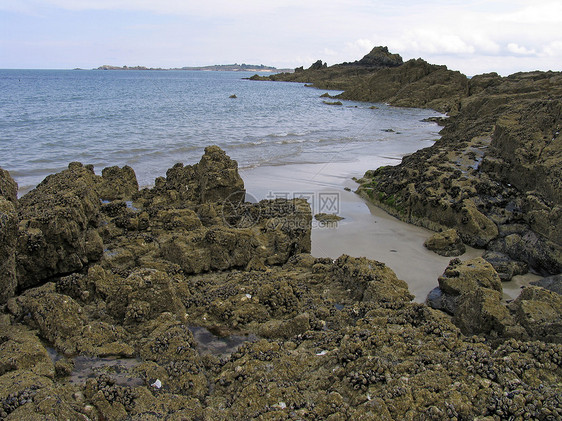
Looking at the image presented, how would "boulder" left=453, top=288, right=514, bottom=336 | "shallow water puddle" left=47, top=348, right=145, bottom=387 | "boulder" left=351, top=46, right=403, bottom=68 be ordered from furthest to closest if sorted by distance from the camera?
Answer: "boulder" left=351, top=46, right=403, bottom=68 → "boulder" left=453, top=288, right=514, bottom=336 → "shallow water puddle" left=47, top=348, right=145, bottom=387

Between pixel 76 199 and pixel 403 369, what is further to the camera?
pixel 76 199

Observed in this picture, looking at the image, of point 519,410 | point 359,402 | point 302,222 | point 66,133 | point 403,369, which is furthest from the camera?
point 66,133

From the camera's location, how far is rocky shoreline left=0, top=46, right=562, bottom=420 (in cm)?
412

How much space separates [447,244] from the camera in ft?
33.4

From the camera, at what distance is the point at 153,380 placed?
461cm

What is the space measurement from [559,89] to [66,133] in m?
35.3

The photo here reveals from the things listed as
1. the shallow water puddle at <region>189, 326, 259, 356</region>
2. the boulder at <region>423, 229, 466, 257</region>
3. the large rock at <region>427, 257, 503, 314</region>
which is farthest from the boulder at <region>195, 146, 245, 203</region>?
the large rock at <region>427, 257, 503, 314</region>

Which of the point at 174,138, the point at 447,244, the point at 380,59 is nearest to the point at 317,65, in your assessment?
the point at 380,59

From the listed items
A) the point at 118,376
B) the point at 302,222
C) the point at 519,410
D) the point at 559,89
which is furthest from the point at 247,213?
the point at 559,89

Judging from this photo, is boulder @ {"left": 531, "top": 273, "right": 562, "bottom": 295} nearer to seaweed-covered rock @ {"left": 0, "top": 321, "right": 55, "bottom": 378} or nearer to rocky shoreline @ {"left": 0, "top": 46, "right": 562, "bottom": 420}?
rocky shoreline @ {"left": 0, "top": 46, "right": 562, "bottom": 420}

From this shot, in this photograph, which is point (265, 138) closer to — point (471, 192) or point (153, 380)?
point (471, 192)

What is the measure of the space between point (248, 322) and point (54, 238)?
4036mm

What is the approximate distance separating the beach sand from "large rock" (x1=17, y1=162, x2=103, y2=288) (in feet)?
17.3

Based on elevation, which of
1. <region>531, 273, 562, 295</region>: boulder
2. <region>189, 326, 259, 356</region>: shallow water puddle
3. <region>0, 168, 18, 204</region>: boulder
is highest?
<region>0, 168, 18, 204</region>: boulder
